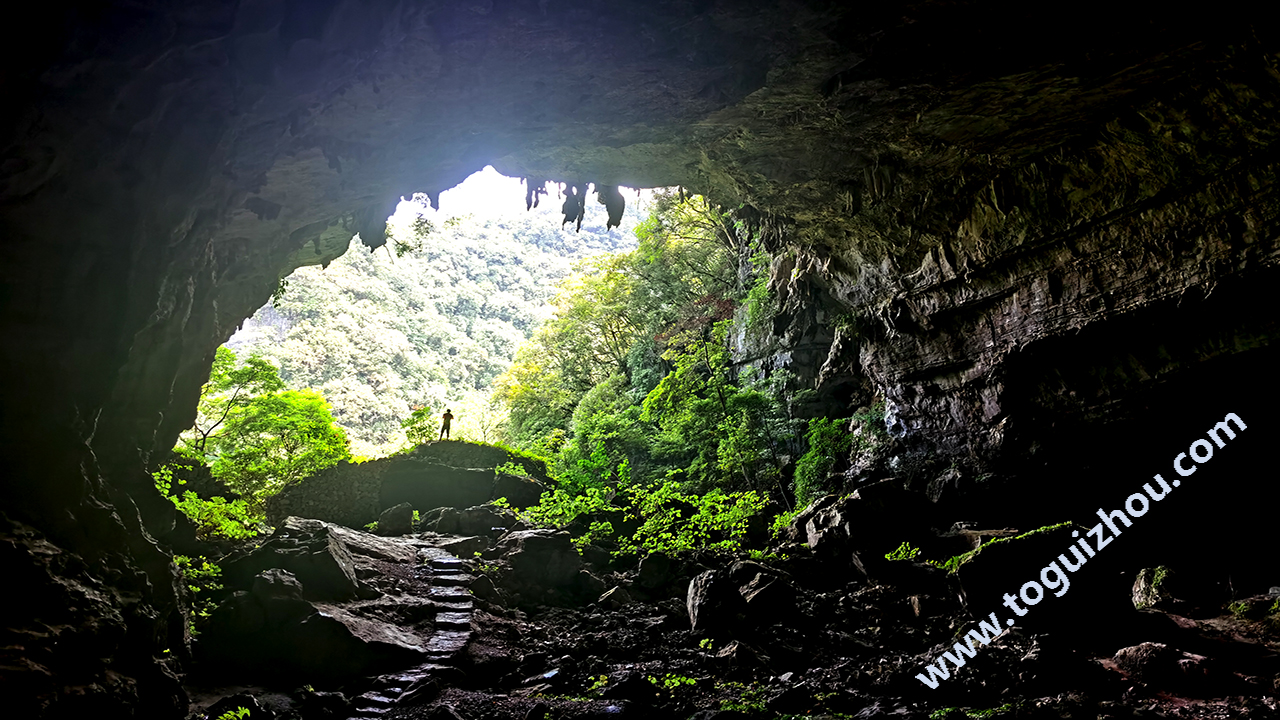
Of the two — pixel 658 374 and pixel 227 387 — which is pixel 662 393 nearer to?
pixel 658 374

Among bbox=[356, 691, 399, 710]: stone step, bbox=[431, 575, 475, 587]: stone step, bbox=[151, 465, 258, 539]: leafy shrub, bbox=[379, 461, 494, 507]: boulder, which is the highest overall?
bbox=[379, 461, 494, 507]: boulder

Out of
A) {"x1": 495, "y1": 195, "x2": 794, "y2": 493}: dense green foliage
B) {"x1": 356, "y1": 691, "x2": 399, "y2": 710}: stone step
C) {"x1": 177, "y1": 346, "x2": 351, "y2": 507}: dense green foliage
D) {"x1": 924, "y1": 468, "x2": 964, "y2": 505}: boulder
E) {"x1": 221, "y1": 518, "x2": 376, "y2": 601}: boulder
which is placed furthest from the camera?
{"x1": 495, "y1": 195, "x2": 794, "y2": 493}: dense green foliage

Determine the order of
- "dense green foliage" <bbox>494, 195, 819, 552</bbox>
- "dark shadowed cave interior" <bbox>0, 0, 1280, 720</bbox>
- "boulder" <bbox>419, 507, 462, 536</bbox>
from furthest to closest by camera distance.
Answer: "boulder" <bbox>419, 507, 462, 536</bbox> → "dense green foliage" <bbox>494, 195, 819, 552</bbox> → "dark shadowed cave interior" <bbox>0, 0, 1280, 720</bbox>

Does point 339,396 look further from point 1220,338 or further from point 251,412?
point 1220,338

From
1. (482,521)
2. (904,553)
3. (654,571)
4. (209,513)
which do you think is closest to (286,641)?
(209,513)

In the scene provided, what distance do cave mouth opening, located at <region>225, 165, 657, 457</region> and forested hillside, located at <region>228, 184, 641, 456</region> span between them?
4.7 inches

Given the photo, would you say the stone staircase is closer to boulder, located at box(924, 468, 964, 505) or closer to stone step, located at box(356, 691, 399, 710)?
stone step, located at box(356, 691, 399, 710)

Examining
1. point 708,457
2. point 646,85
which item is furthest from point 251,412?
point 708,457

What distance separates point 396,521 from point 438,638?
23.4 ft

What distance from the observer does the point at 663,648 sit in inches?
306

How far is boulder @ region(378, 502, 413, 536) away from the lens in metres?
13.9

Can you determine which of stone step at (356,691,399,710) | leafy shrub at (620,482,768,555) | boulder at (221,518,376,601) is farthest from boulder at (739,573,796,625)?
boulder at (221,518,376,601)

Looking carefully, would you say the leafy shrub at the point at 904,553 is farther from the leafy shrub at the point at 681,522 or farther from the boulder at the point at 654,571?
the boulder at the point at 654,571

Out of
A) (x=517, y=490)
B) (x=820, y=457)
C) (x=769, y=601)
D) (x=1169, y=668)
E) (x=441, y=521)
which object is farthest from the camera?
(x=517, y=490)
